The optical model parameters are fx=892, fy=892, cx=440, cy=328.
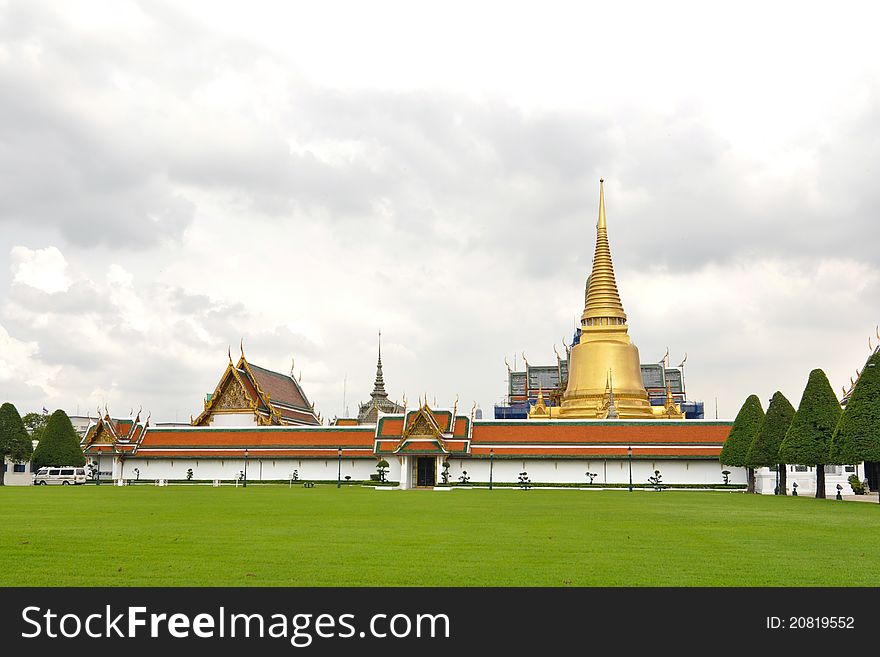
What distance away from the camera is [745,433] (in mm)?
51062

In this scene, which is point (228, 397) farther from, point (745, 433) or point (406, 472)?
point (745, 433)

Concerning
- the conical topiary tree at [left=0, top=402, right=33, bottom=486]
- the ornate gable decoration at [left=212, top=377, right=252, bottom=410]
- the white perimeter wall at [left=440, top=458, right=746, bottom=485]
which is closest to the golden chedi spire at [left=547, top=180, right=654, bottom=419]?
the white perimeter wall at [left=440, top=458, right=746, bottom=485]

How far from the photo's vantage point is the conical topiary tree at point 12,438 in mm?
60625

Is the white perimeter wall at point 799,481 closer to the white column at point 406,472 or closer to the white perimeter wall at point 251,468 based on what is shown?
the white column at point 406,472

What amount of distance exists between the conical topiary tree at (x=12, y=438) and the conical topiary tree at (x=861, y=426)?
51.5 m

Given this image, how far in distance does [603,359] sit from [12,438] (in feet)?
148

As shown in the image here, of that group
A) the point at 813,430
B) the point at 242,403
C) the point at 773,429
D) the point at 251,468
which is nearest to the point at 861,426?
the point at 813,430

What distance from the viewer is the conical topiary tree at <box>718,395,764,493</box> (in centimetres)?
5059

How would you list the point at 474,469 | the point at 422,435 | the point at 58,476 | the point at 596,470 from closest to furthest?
the point at 596,470
the point at 422,435
the point at 474,469
the point at 58,476

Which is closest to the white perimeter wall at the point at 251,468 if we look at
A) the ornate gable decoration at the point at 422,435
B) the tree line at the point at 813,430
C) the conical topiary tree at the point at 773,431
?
the ornate gable decoration at the point at 422,435
